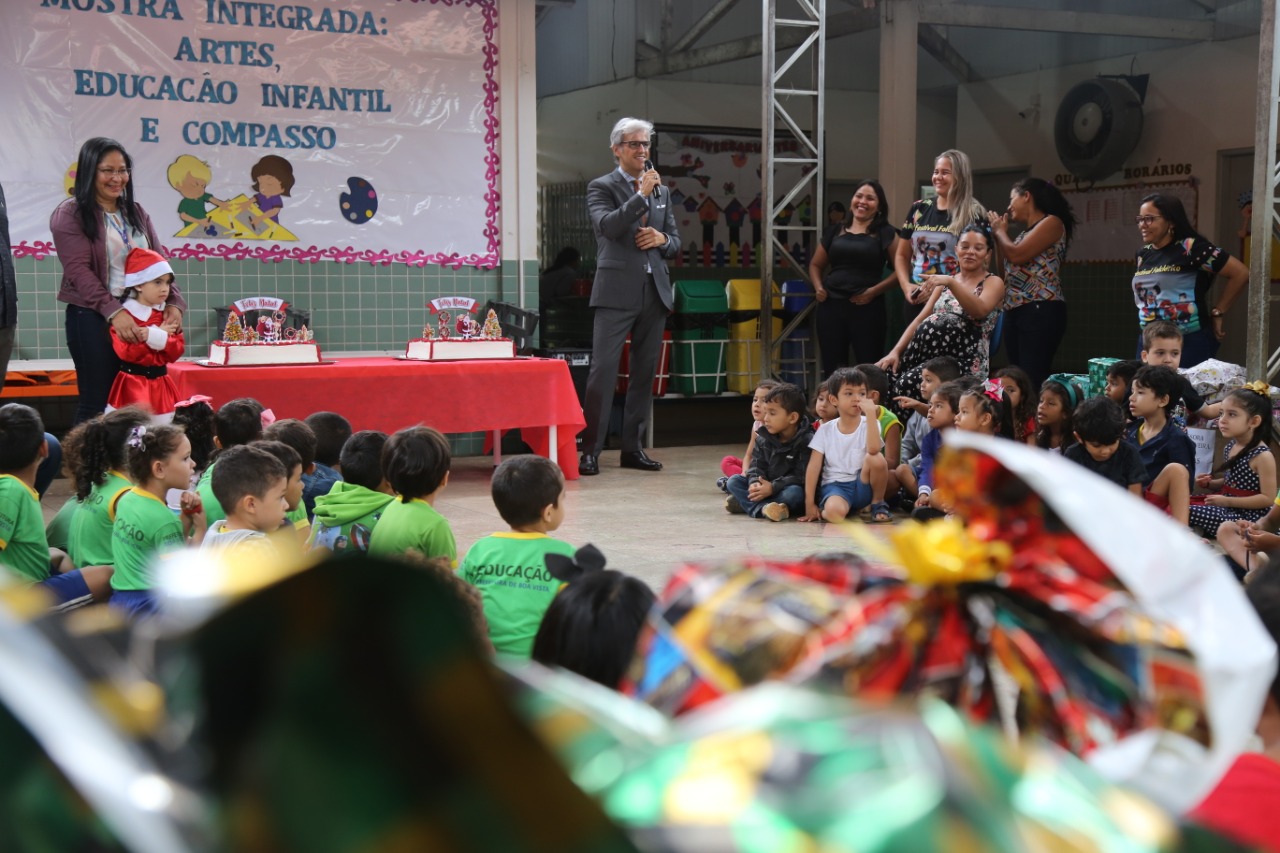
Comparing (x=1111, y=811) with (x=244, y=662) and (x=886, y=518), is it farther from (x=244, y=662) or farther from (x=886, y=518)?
(x=886, y=518)

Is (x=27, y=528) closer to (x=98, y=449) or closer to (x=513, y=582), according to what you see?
(x=98, y=449)

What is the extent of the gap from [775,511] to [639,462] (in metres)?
1.53

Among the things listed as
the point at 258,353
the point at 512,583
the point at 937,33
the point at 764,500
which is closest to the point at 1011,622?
the point at 512,583

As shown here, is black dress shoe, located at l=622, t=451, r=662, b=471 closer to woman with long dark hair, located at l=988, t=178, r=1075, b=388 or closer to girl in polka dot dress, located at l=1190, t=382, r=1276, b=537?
woman with long dark hair, located at l=988, t=178, r=1075, b=388

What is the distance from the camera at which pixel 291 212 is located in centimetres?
670

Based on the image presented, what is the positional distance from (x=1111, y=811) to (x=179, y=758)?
0.66 ft

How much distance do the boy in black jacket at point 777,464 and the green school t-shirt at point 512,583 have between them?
9.29ft

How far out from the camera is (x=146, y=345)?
461 cm

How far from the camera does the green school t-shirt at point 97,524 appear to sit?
129 inches

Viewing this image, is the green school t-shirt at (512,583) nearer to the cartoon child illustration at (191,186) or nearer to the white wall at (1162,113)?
the cartoon child illustration at (191,186)

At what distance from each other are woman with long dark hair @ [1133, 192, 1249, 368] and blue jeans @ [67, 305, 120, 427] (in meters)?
4.15

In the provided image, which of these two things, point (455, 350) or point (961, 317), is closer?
point (961, 317)

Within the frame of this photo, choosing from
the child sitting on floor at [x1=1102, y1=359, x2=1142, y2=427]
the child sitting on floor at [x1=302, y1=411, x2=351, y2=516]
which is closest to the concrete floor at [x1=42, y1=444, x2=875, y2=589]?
the child sitting on floor at [x1=302, y1=411, x2=351, y2=516]

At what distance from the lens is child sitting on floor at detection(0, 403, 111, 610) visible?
123 inches
